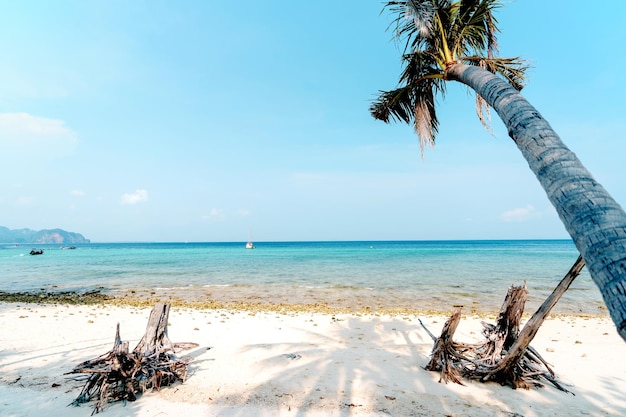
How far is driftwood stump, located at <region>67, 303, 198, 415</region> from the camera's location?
4895 millimetres

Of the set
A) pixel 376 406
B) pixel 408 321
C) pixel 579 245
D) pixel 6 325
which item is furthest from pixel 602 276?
pixel 6 325

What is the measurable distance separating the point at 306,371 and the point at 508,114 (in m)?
5.38

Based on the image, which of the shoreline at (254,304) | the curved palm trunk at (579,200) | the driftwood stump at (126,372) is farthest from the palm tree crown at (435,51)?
the shoreline at (254,304)

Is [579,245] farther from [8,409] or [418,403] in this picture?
[8,409]

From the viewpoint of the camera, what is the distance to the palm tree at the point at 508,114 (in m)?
1.57

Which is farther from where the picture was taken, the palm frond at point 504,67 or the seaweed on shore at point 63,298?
the seaweed on shore at point 63,298

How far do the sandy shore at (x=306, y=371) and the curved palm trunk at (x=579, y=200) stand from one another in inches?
155

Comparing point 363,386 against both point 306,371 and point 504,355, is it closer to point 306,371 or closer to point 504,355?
point 306,371

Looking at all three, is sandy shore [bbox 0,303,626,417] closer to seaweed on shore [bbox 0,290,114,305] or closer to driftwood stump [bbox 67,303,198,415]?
driftwood stump [bbox 67,303,198,415]

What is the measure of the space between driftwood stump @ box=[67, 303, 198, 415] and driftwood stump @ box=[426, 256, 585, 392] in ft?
15.4

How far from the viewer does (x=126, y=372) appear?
504 cm

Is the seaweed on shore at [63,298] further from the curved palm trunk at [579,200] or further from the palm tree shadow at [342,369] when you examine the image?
the curved palm trunk at [579,200]

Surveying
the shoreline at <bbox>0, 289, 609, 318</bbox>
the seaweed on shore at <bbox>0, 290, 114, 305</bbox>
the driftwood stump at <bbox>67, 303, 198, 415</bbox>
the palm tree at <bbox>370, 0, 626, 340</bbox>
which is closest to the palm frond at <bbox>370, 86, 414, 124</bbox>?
the palm tree at <bbox>370, 0, 626, 340</bbox>

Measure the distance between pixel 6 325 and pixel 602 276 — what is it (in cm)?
1428
